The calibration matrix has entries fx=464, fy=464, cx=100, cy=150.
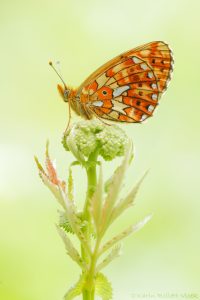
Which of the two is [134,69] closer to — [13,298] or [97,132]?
[97,132]

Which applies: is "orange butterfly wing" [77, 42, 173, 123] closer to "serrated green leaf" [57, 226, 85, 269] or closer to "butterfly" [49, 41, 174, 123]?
"butterfly" [49, 41, 174, 123]

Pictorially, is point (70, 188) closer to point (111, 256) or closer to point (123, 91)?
point (111, 256)

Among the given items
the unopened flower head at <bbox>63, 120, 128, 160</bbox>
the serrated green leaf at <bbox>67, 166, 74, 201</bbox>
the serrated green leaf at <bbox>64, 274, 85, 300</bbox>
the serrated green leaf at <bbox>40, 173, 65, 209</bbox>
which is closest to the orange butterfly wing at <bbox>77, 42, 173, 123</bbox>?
the unopened flower head at <bbox>63, 120, 128, 160</bbox>

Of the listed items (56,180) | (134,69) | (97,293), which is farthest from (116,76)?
(97,293)

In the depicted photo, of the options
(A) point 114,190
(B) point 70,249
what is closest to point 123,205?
(A) point 114,190

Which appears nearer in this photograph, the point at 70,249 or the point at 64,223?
the point at 70,249

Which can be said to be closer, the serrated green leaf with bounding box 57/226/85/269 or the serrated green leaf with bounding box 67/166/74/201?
the serrated green leaf with bounding box 57/226/85/269
